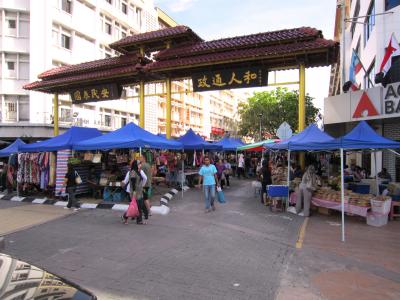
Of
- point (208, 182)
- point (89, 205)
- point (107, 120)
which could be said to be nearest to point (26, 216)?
point (89, 205)

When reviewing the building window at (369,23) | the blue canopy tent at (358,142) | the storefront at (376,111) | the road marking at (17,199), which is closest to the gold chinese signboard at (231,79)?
the storefront at (376,111)

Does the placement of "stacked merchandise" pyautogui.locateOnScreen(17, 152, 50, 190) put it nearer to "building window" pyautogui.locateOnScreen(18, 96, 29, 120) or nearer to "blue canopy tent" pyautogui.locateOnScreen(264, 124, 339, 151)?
"blue canopy tent" pyautogui.locateOnScreen(264, 124, 339, 151)

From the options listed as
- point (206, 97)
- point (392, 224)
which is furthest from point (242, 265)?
point (206, 97)

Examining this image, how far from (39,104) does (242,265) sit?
79.0 ft

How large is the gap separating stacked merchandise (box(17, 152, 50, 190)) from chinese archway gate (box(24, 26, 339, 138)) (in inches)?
194

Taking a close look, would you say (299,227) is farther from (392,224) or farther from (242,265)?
(242,265)

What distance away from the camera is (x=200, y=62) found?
554 inches

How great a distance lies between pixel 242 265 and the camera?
625cm

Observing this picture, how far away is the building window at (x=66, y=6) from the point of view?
28344 millimetres

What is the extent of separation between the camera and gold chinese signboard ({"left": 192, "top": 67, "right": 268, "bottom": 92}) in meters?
13.8

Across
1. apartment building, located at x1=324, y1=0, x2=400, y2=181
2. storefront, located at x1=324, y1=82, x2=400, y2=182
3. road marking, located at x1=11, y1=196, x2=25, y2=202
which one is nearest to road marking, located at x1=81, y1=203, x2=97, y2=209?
road marking, located at x1=11, y1=196, x2=25, y2=202

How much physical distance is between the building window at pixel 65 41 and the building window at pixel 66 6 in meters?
2.11

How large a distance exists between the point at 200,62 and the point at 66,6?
20.2 meters

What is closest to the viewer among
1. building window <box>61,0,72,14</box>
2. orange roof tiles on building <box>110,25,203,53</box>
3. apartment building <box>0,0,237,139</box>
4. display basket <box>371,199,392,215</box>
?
display basket <box>371,199,392,215</box>
